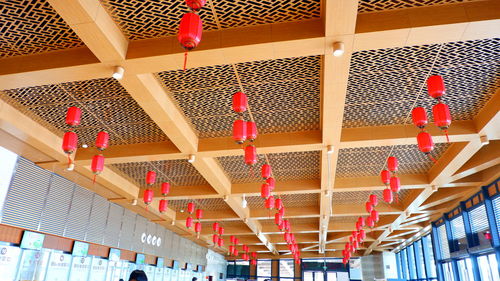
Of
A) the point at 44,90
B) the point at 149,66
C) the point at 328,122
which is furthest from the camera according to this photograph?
the point at 328,122

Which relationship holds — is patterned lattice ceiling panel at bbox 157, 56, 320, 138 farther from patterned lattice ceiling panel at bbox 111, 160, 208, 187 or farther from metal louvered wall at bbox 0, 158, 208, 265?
metal louvered wall at bbox 0, 158, 208, 265

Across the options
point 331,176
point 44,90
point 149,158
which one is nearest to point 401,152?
point 331,176

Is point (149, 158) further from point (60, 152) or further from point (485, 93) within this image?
point (485, 93)

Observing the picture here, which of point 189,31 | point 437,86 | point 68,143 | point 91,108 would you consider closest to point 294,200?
point 91,108

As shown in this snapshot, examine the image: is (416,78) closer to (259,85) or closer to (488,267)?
(259,85)

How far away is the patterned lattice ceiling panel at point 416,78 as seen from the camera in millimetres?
4398

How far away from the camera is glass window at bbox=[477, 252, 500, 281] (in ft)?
30.5

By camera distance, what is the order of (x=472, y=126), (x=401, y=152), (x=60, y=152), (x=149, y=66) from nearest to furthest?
(x=149, y=66) < (x=472, y=126) < (x=60, y=152) < (x=401, y=152)

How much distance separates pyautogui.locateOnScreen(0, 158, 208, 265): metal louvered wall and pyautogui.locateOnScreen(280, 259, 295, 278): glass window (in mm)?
13465

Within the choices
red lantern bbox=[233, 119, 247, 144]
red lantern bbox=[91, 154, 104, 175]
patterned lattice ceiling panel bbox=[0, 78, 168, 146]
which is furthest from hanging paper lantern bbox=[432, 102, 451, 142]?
red lantern bbox=[91, 154, 104, 175]

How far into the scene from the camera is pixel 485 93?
5293 mm

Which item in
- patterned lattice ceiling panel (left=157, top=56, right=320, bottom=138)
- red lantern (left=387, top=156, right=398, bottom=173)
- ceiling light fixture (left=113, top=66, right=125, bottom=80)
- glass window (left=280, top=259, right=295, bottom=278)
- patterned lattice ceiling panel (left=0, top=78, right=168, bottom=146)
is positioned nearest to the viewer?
ceiling light fixture (left=113, top=66, right=125, bottom=80)

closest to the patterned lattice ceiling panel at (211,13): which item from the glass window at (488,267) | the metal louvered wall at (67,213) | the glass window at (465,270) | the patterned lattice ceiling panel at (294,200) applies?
the metal louvered wall at (67,213)

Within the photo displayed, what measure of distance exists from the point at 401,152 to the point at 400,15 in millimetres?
4604
